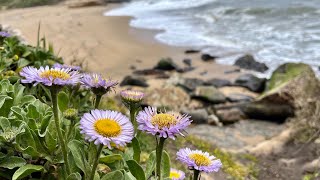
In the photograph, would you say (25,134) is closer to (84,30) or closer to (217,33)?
(217,33)

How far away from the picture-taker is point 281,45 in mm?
17328

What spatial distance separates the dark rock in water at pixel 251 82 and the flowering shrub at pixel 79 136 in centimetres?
1035

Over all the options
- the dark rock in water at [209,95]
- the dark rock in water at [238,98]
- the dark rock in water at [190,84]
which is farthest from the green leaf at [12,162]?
the dark rock in water at [190,84]

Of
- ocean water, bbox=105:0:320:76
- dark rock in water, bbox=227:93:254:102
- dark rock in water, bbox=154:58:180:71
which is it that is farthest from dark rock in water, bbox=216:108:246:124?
dark rock in water, bbox=154:58:180:71

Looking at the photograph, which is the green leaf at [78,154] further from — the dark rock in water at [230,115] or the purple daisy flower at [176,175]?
the dark rock in water at [230,115]

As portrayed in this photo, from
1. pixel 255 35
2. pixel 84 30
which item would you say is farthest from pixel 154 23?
pixel 255 35

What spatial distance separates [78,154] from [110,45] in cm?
1633

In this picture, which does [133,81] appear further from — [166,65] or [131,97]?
[131,97]

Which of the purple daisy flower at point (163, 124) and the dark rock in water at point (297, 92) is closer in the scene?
the purple daisy flower at point (163, 124)

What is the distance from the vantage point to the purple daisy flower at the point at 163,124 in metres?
1.61

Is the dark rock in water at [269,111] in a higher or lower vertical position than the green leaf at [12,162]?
lower

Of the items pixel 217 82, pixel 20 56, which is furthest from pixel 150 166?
pixel 217 82

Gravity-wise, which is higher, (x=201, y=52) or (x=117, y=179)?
(x=117, y=179)

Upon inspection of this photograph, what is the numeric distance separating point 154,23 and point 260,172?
60.2 feet
